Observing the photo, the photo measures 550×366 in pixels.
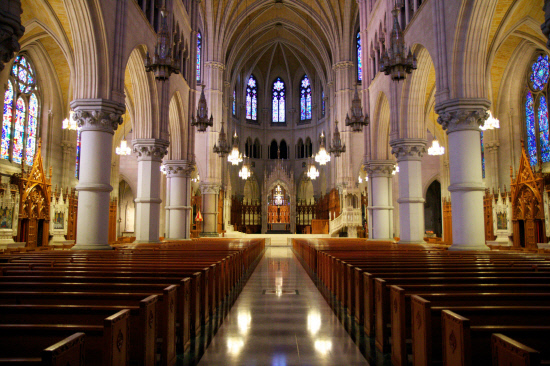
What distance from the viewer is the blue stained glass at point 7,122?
743 inches

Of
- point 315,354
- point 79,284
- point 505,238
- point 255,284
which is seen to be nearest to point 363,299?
point 315,354

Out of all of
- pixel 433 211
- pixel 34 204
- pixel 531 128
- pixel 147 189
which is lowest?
pixel 34 204

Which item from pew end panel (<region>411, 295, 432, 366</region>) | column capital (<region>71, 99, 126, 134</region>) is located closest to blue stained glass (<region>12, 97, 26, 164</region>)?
column capital (<region>71, 99, 126, 134</region>)

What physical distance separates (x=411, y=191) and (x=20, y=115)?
18685 millimetres

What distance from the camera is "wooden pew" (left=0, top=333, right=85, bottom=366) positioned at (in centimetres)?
196

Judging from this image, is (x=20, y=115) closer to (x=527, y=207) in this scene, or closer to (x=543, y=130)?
(x=527, y=207)

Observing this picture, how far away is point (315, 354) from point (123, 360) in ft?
7.77

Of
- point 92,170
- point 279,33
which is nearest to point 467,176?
point 92,170

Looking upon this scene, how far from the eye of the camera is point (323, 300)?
26.2ft

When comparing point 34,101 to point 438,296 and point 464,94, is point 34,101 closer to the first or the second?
point 464,94

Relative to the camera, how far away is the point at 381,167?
2112 cm

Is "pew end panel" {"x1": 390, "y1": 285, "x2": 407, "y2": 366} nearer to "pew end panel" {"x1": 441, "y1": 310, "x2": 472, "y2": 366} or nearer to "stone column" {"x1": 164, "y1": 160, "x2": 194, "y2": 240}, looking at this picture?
"pew end panel" {"x1": 441, "y1": 310, "x2": 472, "y2": 366}

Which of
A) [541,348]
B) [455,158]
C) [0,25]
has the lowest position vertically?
[541,348]

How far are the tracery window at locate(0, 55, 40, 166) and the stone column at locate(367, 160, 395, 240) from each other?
17.2 metres
